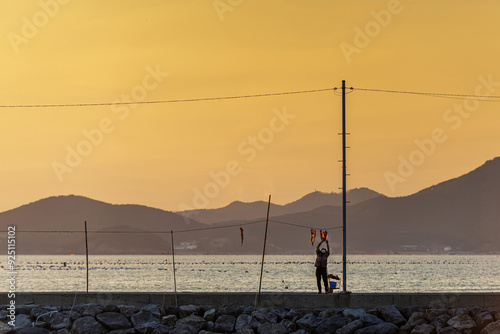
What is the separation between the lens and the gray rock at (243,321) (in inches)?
1170

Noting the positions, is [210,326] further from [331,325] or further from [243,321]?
[331,325]

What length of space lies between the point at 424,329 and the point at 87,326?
1220 cm

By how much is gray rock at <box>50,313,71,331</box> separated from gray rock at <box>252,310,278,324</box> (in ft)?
23.0

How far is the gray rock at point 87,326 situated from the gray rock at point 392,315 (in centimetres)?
1021

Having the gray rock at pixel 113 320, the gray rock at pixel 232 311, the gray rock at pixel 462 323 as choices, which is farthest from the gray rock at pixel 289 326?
the gray rock at pixel 113 320

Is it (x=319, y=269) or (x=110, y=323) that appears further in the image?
(x=319, y=269)

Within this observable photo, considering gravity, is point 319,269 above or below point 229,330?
above

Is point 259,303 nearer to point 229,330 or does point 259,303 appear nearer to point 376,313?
point 229,330

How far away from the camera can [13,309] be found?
3167cm

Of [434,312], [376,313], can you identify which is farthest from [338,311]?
[434,312]

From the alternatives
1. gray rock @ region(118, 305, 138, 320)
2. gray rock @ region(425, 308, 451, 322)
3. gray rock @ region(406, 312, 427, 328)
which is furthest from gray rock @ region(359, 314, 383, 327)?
gray rock @ region(118, 305, 138, 320)

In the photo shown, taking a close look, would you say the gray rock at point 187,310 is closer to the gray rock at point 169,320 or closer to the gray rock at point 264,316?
the gray rock at point 169,320

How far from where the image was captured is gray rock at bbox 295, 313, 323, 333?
29.4 meters

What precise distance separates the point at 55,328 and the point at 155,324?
12.5 feet
